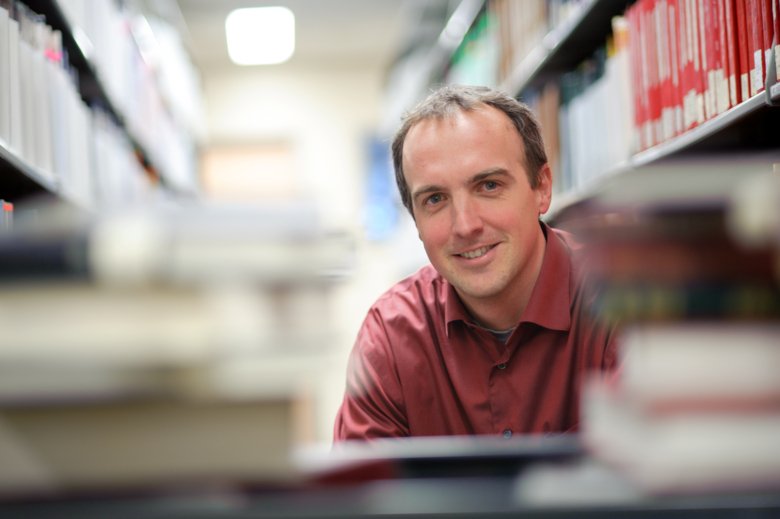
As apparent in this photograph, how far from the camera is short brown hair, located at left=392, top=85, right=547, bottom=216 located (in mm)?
1669

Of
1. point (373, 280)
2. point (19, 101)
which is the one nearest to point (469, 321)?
point (19, 101)

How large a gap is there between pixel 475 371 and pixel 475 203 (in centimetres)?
34

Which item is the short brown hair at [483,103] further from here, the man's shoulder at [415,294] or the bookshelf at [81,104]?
the bookshelf at [81,104]

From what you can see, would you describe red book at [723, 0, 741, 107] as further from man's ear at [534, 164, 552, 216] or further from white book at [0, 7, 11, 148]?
white book at [0, 7, 11, 148]

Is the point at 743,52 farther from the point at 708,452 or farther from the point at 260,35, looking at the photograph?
the point at 260,35

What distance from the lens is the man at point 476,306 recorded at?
1.46 m

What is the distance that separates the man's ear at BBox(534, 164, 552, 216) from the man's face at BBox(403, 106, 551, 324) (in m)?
0.09

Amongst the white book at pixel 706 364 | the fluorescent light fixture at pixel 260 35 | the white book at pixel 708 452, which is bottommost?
the white book at pixel 708 452

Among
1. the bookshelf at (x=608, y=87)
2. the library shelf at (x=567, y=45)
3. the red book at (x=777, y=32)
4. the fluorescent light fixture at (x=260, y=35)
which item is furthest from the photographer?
the fluorescent light fixture at (x=260, y=35)

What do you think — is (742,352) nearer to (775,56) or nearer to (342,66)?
(775,56)

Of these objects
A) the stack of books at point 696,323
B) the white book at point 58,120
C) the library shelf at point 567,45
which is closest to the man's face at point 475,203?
the library shelf at point 567,45

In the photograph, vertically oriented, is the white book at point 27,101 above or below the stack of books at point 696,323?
above

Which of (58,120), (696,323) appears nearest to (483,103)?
(58,120)

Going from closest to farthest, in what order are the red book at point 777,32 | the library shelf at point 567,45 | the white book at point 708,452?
the white book at point 708,452 < the red book at point 777,32 < the library shelf at point 567,45
